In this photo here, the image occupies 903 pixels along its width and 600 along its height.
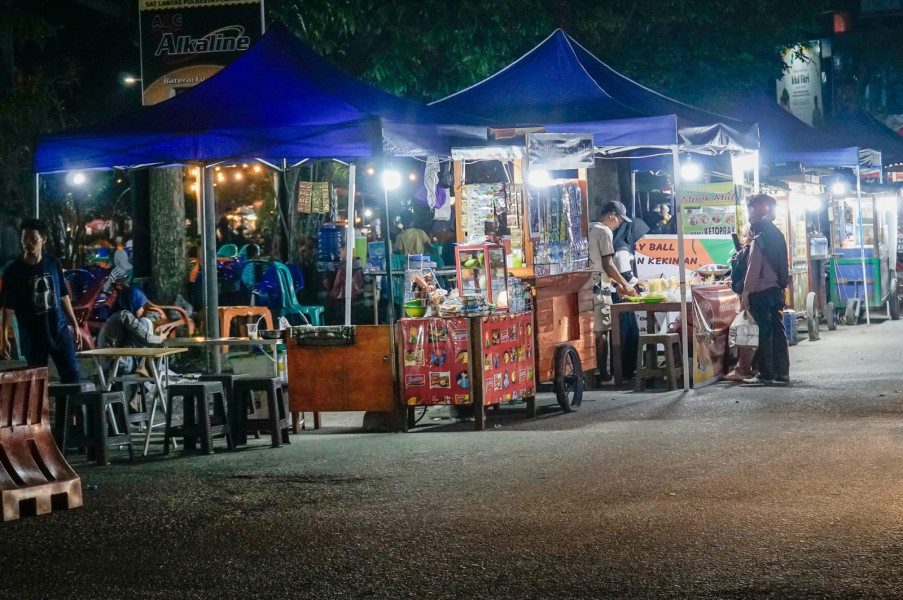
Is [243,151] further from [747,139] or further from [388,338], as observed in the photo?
[747,139]

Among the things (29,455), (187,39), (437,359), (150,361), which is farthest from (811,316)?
(29,455)

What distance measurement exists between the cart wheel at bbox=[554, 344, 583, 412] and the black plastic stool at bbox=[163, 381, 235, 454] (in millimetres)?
3351

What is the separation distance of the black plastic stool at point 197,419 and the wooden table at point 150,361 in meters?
0.36

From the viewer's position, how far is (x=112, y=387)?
11.3 metres

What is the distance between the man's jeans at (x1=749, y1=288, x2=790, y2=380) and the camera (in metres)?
13.5

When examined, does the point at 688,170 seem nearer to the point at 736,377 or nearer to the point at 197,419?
the point at 736,377

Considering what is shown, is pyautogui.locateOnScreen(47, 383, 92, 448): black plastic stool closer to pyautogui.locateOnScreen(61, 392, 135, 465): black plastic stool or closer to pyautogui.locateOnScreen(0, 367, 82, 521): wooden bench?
pyautogui.locateOnScreen(61, 392, 135, 465): black plastic stool

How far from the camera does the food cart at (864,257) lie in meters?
22.5

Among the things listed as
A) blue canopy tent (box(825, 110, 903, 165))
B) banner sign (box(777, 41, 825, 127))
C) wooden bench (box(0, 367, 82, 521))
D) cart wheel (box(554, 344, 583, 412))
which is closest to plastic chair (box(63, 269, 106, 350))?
cart wheel (box(554, 344, 583, 412))

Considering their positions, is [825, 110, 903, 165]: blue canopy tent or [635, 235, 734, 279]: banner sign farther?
[825, 110, 903, 165]: blue canopy tent

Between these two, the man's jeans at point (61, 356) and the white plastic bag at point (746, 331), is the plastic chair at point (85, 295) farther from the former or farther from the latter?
the white plastic bag at point (746, 331)

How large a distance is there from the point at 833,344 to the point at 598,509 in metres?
12.0

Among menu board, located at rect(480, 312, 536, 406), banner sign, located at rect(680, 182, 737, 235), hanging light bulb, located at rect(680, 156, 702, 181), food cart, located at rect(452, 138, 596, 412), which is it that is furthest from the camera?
hanging light bulb, located at rect(680, 156, 702, 181)

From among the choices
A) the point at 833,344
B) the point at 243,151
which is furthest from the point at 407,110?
the point at 833,344
